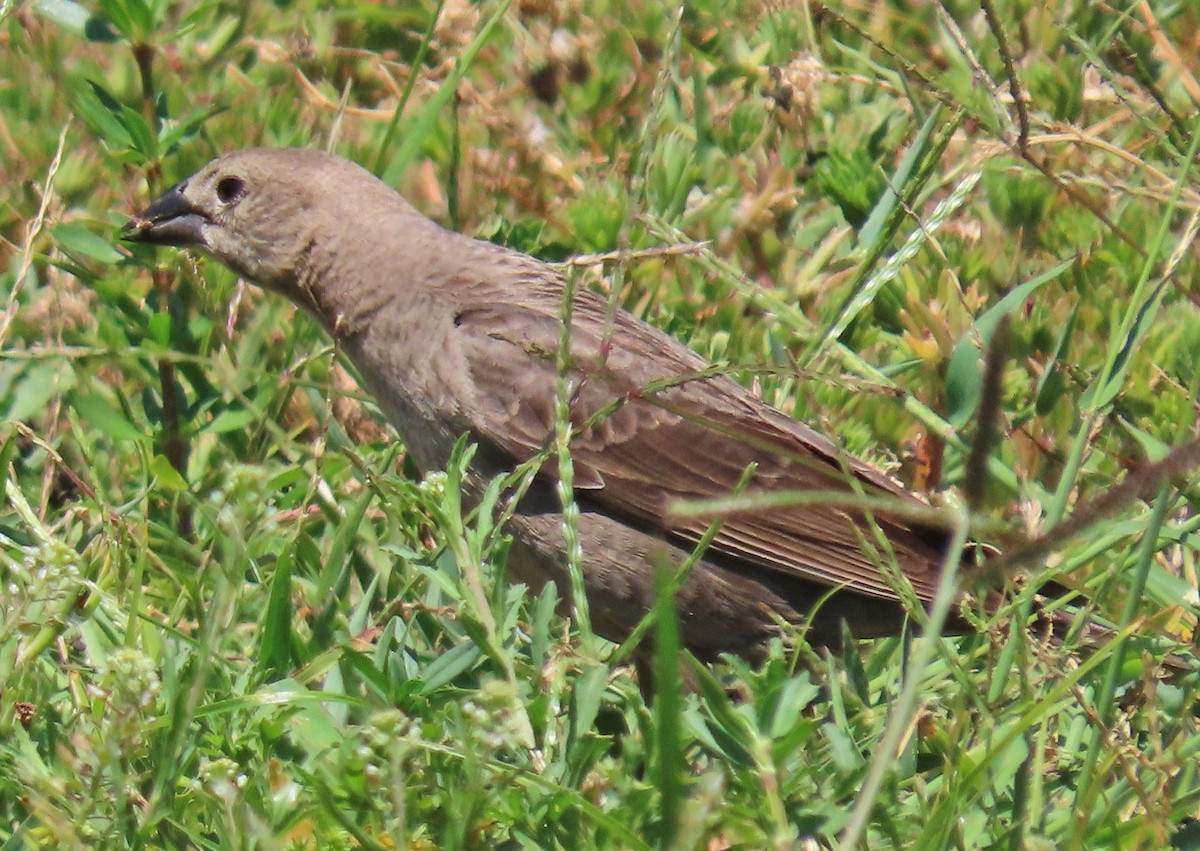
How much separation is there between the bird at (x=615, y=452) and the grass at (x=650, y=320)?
0.19 meters

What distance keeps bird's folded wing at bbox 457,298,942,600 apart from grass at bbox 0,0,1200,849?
0.21 metres

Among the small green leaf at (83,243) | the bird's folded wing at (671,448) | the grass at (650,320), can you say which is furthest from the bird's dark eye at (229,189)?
the bird's folded wing at (671,448)

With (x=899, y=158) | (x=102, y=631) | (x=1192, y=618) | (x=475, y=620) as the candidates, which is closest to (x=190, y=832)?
(x=475, y=620)

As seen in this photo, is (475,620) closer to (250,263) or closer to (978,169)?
(978,169)

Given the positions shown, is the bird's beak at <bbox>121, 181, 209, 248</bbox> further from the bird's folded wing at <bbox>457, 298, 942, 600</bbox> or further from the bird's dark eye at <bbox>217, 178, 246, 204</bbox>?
the bird's folded wing at <bbox>457, 298, 942, 600</bbox>

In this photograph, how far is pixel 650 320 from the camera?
5.33 m

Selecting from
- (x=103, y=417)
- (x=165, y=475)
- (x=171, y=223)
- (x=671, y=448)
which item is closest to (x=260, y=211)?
(x=171, y=223)

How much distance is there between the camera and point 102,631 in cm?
367

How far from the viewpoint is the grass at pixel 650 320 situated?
2613mm

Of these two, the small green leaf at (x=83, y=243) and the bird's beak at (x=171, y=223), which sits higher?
the small green leaf at (x=83, y=243)

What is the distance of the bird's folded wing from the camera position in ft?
14.0

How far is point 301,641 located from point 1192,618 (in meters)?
1.94

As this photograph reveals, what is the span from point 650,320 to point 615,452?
3.28ft

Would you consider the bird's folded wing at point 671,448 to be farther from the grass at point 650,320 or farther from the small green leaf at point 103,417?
the small green leaf at point 103,417
